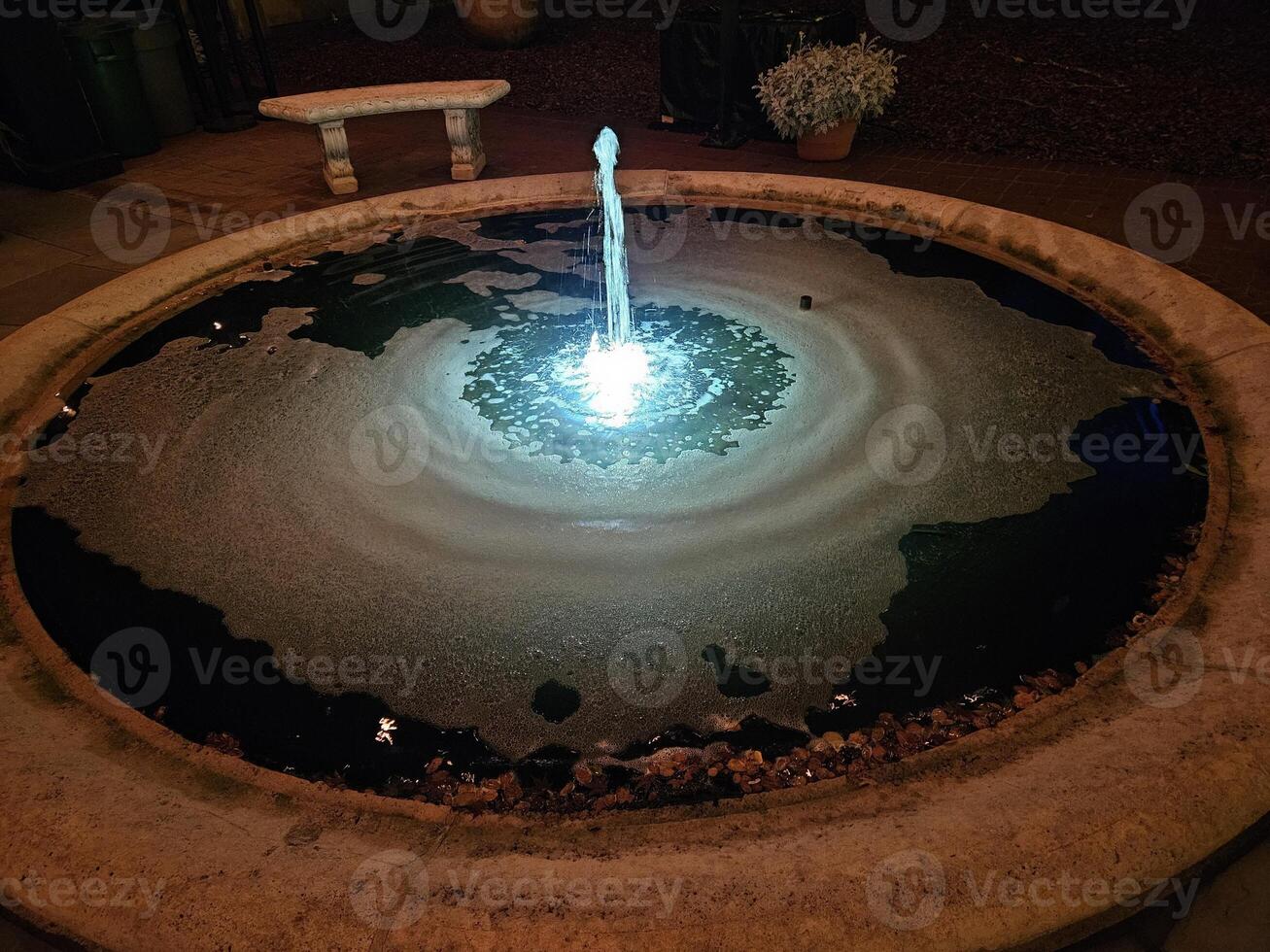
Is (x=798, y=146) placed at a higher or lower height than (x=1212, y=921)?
higher

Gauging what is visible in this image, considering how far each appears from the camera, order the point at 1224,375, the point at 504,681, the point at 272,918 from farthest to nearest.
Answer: the point at 1224,375
the point at 504,681
the point at 272,918

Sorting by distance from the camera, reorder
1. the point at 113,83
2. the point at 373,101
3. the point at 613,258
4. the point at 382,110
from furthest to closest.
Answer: the point at 113,83 → the point at 382,110 → the point at 373,101 → the point at 613,258

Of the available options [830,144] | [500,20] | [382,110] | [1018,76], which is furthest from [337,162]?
[1018,76]

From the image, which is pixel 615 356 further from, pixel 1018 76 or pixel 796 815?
pixel 1018 76

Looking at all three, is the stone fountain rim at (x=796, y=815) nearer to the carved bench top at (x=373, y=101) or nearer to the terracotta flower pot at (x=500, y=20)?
the carved bench top at (x=373, y=101)

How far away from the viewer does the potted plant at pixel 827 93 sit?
23.8 ft

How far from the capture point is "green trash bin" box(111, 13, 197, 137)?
29.1 feet

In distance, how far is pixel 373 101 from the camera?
6.84 metres

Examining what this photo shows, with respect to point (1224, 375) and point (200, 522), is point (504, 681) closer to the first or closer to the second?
point (200, 522)

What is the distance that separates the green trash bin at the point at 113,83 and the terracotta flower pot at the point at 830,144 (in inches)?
280

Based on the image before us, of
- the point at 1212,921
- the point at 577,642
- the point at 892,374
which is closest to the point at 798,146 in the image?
the point at 892,374

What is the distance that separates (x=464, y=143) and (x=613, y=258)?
2.54 metres

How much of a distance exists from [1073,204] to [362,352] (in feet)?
18.7

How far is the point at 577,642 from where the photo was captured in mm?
2979
